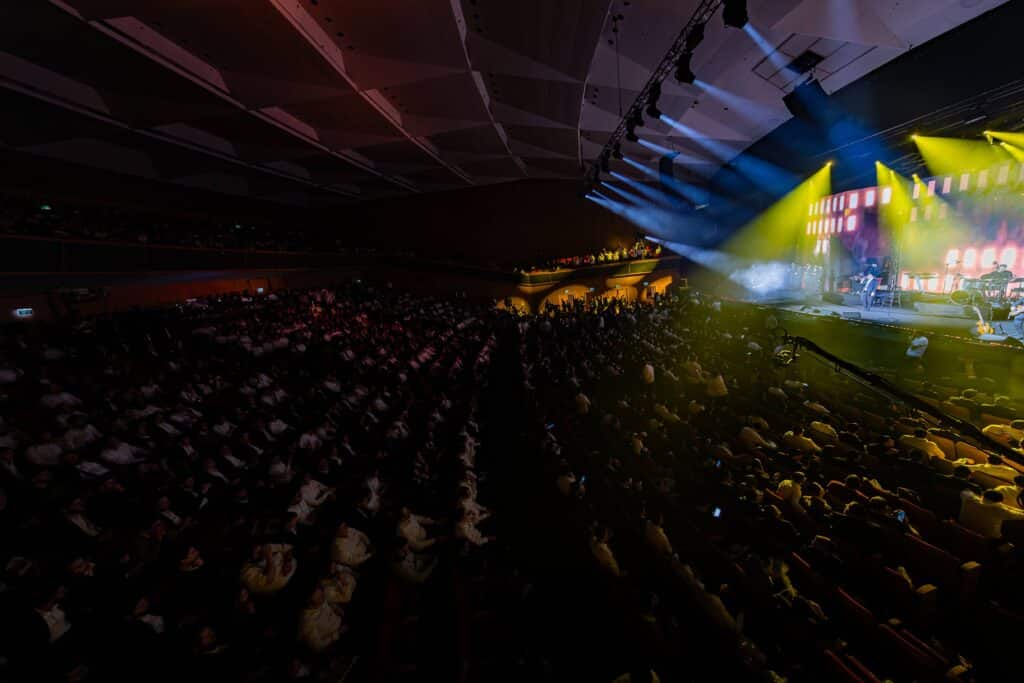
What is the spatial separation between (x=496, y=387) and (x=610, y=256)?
37.0 ft

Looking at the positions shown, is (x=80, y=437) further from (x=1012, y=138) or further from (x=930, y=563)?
(x=1012, y=138)

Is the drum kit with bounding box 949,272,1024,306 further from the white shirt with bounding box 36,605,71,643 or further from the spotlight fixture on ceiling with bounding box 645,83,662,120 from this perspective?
the white shirt with bounding box 36,605,71,643

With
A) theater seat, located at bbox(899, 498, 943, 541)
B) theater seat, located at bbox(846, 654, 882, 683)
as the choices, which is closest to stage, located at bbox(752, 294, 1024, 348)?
theater seat, located at bbox(899, 498, 943, 541)

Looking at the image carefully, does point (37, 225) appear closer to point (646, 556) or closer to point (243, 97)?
point (243, 97)

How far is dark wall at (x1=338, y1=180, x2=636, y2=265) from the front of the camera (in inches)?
629

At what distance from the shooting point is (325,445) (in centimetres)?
455

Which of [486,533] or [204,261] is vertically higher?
[204,261]

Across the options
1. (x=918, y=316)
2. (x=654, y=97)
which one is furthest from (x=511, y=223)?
(x=918, y=316)

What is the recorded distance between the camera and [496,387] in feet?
22.9

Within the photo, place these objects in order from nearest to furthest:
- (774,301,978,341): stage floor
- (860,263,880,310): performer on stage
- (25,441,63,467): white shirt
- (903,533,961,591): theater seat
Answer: (903,533,961,591): theater seat, (25,441,63,467): white shirt, (774,301,978,341): stage floor, (860,263,880,310): performer on stage

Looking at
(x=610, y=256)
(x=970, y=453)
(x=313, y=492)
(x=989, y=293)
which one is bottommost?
(x=313, y=492)

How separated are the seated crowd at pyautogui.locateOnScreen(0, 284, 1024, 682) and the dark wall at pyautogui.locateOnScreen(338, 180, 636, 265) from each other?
11.3 m

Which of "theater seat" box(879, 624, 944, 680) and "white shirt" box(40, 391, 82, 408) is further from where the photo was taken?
"white shirt" box(40, 391, 82, 408)

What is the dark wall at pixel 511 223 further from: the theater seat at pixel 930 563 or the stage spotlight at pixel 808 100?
the theater seat at pixel 930 563
